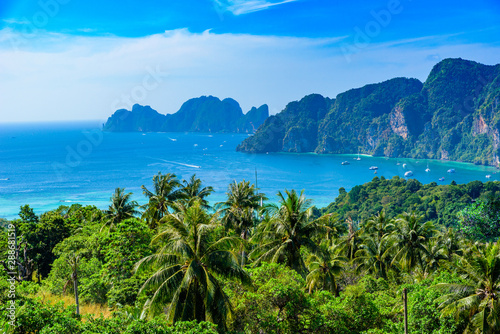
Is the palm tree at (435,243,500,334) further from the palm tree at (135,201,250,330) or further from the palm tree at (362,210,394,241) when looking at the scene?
the palm tree at (362,210,394,241)

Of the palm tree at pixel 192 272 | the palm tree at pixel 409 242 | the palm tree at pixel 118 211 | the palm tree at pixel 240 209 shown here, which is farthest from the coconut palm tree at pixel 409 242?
the palm tree at pixel 118 211

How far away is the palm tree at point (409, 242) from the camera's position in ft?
83.0

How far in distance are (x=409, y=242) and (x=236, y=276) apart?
16559mm

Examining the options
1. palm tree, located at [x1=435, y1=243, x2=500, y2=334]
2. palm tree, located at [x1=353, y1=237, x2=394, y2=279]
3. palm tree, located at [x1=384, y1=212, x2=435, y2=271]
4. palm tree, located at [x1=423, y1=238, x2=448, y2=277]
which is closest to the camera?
palm tree, located at [x1=435, y1=243, x2=500, y2=334]

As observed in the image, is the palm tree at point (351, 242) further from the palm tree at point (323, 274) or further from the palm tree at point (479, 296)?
the palm tree at point (479, 296)

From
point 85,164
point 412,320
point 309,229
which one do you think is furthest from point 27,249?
point 85,164

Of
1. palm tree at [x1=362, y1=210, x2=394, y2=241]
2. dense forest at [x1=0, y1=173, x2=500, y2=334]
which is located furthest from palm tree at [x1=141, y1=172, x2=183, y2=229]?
palm tree at [x1=362, y1=210, x2=394, y2=241]

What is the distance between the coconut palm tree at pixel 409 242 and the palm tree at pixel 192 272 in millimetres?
15814

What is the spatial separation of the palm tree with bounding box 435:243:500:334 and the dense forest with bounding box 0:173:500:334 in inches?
1.6

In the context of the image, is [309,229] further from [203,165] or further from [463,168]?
[463,168]

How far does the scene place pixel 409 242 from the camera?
25531mm

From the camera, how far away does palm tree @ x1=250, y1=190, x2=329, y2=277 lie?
1928cm

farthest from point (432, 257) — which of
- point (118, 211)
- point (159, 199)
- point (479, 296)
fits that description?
point (118, 211)

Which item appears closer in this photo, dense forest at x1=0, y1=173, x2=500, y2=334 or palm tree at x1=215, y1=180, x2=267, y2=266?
dense forest at x1=0, y1=173, x2=500, y2=334
